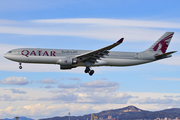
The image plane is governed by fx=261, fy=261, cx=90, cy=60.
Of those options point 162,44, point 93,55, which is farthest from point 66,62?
point 162,44

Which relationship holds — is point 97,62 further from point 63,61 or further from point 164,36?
point 164,36

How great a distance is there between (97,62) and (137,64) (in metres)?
8.62

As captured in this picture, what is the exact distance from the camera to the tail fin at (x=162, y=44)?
53.2 metres

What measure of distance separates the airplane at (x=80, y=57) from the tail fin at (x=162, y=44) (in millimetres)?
2796

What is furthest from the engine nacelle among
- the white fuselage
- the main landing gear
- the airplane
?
the main landing gear

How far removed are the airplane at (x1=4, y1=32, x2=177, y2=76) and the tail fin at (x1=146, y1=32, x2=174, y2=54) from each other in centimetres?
280

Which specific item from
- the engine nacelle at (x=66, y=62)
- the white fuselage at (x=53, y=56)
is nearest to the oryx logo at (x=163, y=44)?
the white fuselage at (x=53, y=56)

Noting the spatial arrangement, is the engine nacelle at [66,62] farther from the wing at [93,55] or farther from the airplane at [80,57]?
the wing at [93,55]

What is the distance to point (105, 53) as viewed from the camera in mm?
45156

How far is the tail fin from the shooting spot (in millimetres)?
53250

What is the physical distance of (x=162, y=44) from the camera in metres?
53.8

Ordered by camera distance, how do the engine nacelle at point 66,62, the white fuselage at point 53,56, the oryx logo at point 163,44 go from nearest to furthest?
1. the engine nacelle at point 66,62
2. the white fuselage at point 53,56
3. the oryx logo at point 163,44

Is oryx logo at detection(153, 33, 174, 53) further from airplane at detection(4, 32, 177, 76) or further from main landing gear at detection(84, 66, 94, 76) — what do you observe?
main landing gear at detection(84, 66, 94, 76)

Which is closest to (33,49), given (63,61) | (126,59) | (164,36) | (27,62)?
(27,62)
